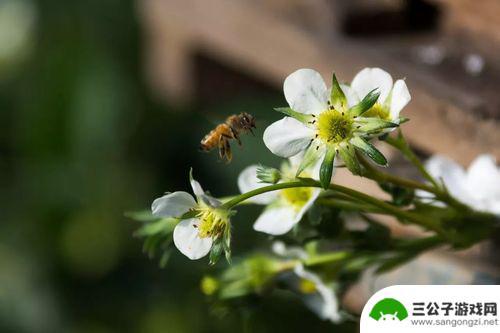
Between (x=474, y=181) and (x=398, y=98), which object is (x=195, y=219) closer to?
(x=398, y=98)

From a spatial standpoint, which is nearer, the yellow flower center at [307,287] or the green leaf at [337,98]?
the green leaf at [337,98]

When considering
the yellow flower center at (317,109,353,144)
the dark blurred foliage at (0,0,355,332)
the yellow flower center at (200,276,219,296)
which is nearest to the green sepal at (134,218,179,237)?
the yellow flower center at (200,276,219,296)

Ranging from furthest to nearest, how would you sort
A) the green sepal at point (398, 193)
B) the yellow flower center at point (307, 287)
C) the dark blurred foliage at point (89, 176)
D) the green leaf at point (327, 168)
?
the dark blurred foliage at point (89, 176) → the yellow flower center at point (307, 287) → the green sepal at point (398, 193) → the green leaf at point (327, 168)

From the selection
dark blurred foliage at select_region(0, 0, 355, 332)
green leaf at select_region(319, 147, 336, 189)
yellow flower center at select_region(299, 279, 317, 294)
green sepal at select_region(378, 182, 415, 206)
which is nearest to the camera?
green leaf at select_region(319, 147, 336, 189)

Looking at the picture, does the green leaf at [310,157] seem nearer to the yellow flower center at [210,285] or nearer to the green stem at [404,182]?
the green stem at [404,182]

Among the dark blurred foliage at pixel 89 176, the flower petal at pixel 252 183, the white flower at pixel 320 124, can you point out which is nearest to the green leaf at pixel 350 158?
the white flower at pixel 320 124

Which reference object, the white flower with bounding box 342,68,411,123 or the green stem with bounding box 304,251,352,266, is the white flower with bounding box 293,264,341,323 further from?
the white flower with bounding box 342,68,411,123

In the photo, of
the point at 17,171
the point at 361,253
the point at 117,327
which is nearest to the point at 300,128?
the point at 361,253
